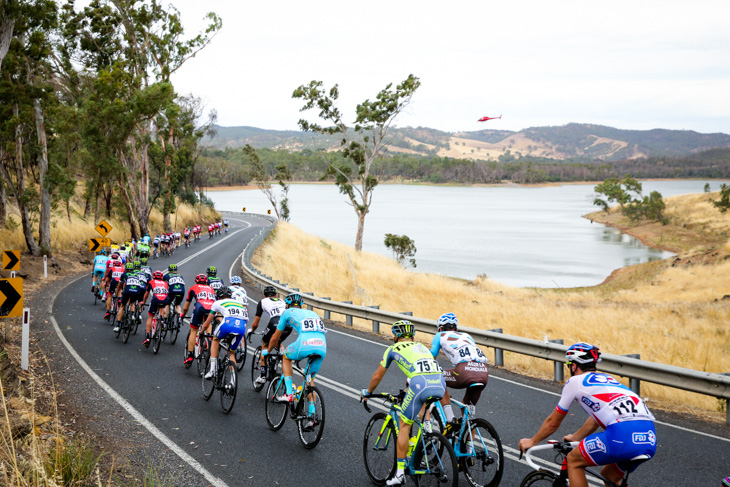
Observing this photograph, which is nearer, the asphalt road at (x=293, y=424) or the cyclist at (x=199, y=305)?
the asphalt road at (x=293, y=424)

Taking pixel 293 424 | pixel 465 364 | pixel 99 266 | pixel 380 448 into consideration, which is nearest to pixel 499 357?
pixel 293 424

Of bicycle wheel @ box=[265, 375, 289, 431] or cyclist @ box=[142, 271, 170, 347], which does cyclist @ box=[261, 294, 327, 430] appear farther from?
cyclist @ box=[142, 271, 170, 347]

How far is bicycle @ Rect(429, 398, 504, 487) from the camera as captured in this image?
5.77m

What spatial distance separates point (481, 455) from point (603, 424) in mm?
1717

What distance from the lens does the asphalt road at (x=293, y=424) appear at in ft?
21.5

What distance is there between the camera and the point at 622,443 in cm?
430

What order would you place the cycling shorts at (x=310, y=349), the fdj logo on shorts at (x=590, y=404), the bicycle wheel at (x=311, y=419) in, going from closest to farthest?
the fdj logo on shorts at (x=590, y=404), the bicycle wheel at (x=311, y=419), the cycling shorts at (x=310, y=349)

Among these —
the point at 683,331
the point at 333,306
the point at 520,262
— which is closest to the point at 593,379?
the point at 333,306

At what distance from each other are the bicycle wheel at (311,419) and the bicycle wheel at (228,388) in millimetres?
1606

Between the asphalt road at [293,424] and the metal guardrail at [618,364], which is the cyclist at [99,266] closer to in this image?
the asphalt road at [293,424]

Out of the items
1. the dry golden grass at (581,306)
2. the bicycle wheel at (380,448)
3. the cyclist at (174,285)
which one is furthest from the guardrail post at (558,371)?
the cyclist at (174,285)

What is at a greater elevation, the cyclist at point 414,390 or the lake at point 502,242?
the cyclist at point 414,390

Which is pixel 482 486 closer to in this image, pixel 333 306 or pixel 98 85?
pixel 333 306

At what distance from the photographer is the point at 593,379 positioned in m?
4.64
